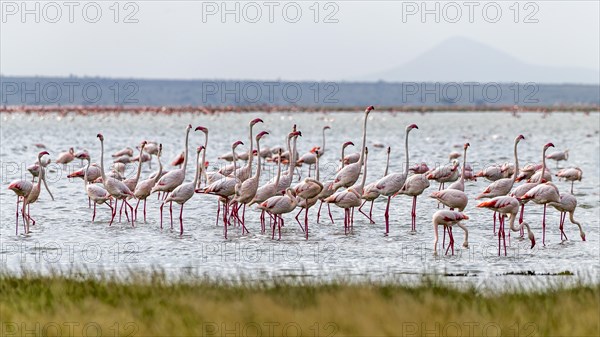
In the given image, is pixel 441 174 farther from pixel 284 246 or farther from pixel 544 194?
pixel 284 246

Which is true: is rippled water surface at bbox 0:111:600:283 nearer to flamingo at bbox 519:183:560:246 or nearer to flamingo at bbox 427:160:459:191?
flamingo at bbox 427:160:459:191

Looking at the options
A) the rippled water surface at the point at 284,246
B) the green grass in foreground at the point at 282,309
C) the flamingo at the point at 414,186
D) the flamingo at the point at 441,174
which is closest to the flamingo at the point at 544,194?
the rippled water surface at the point at 284,246

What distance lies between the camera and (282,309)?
28.7ft

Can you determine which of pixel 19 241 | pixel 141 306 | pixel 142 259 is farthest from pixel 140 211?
pixel 141 306

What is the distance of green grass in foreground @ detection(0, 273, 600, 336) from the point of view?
27.1ft

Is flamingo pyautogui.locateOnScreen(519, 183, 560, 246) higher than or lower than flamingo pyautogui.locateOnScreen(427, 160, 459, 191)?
lower

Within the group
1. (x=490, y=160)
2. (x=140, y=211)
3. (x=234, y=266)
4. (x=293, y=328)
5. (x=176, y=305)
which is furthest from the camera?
(x=490, y=160)

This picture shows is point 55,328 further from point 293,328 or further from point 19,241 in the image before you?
point 19,241

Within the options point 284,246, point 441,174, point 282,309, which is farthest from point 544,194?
point 282,309

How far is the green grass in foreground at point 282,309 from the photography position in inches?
A: 325

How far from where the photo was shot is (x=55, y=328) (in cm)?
834

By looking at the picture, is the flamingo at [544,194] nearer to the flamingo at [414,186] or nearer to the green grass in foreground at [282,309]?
the flamingo at [414,186]

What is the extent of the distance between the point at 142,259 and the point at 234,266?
5.08 feet

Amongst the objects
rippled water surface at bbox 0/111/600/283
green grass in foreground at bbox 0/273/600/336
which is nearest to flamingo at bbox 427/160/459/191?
rippled water surface at bbox 0/111/600/283
